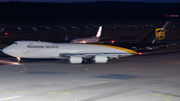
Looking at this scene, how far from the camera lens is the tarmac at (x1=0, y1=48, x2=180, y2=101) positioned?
73.0ft

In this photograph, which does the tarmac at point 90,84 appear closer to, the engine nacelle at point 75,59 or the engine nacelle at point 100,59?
the engine nacelle at point 75,59

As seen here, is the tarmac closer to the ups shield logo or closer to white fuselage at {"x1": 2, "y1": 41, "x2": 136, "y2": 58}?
white fuselage at {"x1": 2, "y1": 41, "x2": 136, "y2": 58}

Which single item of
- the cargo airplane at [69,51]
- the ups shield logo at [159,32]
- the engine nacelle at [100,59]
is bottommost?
the engine nacelle at [100,59]

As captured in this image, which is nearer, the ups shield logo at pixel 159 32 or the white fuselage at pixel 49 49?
the white fuselage at pixel 49 49

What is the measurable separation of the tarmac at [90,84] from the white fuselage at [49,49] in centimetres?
584

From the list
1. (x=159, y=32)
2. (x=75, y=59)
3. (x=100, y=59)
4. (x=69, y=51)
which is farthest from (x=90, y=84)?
(x=159, y=32)

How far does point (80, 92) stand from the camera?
23.7m

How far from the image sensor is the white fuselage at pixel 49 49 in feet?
142

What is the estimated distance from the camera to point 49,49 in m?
43.7

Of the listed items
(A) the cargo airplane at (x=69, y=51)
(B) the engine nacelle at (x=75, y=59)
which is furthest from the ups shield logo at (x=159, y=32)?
(B) the engine nacelle at (x=75, y=59)

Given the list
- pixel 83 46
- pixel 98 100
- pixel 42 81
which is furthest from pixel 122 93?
pixel 83 46

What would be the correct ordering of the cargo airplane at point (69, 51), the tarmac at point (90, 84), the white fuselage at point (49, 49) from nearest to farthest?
the tarmac at point (90, 84) < the cargo airplane at point (69, 51) < the white fuselage at point (49, 49)

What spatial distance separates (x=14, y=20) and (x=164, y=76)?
574ft

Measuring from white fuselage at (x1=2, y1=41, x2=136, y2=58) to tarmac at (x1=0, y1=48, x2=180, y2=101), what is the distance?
584 centimetres
